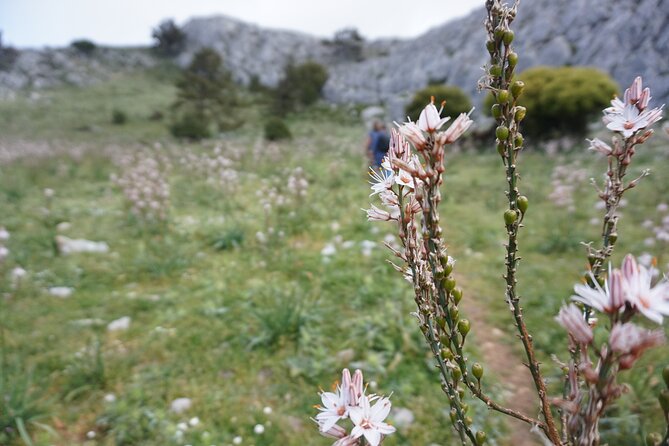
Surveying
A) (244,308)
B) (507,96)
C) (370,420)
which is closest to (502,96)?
(507,96)

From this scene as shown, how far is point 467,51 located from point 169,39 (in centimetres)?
4823

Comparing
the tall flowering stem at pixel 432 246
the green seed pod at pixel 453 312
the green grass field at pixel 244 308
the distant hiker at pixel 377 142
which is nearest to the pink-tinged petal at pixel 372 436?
the tall flowering stem at pixel 432 246

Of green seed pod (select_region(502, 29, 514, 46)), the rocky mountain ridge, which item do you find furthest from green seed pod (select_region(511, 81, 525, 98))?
the rocky mountain ridge

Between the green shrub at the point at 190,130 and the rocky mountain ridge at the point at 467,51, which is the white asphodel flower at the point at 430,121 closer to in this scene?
the rocky mountain ridge at the point at 467,51

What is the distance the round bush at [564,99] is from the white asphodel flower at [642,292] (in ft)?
56.3

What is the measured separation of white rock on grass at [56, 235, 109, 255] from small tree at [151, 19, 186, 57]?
62.0m

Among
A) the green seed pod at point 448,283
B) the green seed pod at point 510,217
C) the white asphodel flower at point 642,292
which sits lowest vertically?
the green seed pod at point 448,283

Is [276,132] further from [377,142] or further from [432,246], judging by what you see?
[432,246]

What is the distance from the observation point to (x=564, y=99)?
50.3ft

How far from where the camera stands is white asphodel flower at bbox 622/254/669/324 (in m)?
0.79

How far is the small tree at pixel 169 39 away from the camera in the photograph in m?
58.1

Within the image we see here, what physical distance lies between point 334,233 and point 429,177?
648cm

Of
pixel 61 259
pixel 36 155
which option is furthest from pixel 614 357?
pixel 36 155

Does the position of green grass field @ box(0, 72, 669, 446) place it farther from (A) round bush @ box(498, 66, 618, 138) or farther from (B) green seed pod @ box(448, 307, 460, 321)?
(A) round bush @ box(498, 66, 618, 138)
